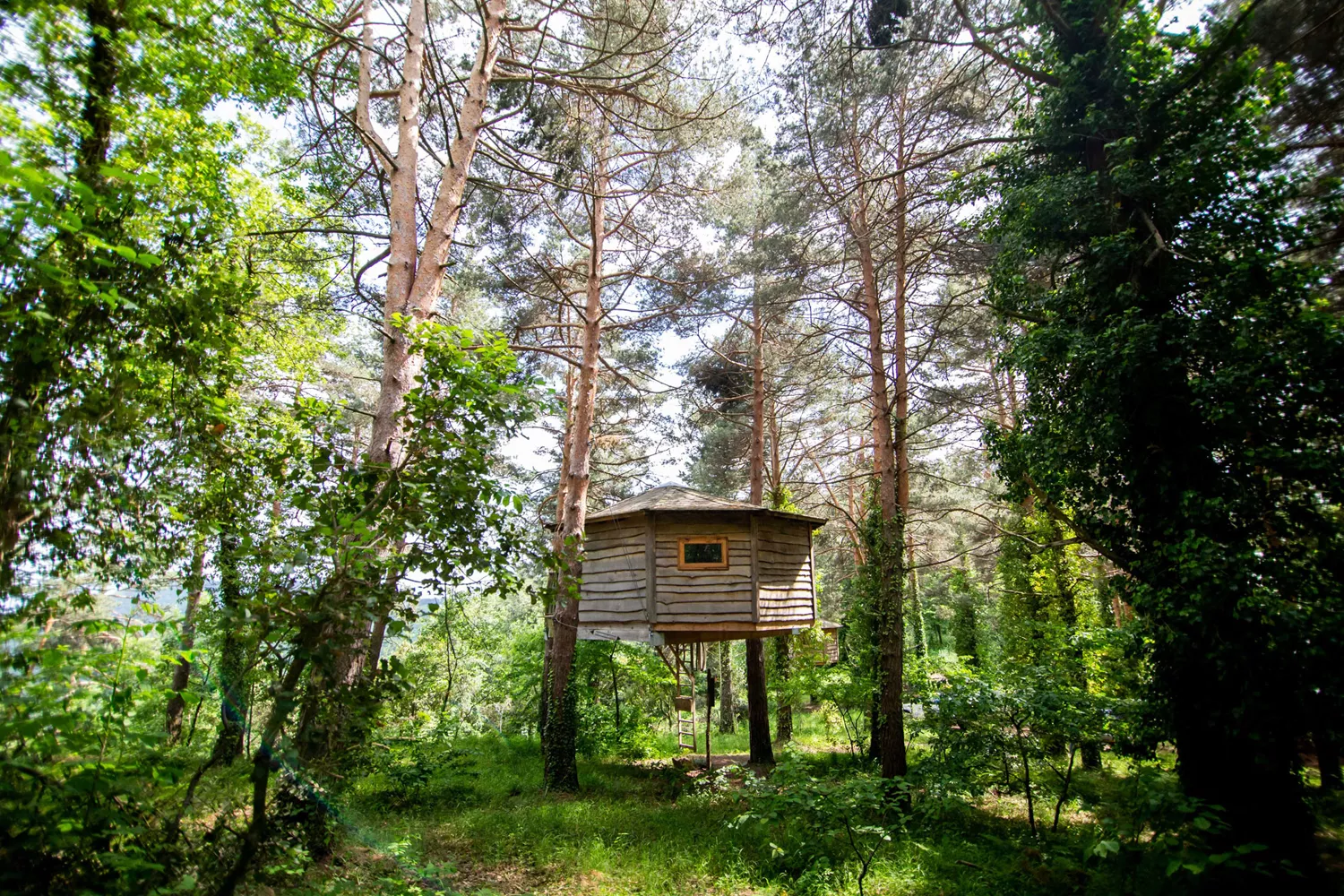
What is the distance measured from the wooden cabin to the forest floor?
256cm

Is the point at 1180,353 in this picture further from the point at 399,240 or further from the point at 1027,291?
the point at 399,240

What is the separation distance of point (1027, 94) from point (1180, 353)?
4466mm

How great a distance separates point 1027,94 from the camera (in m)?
8.57

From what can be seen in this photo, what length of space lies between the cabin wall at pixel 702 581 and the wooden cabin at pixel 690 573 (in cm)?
2

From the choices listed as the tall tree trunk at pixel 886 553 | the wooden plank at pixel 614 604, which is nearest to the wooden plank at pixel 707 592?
the wooden plank at pixel 614 604

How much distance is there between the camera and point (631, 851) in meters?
7.27

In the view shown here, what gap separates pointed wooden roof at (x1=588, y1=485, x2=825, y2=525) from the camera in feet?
34.6

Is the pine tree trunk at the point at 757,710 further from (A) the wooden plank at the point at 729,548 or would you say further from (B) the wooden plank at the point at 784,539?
(A) the wooden plank at the point at 729,548

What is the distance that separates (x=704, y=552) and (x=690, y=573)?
0.44m

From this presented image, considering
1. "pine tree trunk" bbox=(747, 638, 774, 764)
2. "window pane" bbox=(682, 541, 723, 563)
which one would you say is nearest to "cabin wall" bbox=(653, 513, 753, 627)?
"window pane" bbox=(682, 541, 723, 563)

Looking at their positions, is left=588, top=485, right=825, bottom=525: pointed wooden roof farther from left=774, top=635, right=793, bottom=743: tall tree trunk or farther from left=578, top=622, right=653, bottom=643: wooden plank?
left=774, top=635, right=793, bottom=743: tall tree trunk

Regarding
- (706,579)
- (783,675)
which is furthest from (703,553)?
(783,675)

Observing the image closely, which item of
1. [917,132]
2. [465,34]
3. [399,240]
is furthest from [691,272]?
[399,240]

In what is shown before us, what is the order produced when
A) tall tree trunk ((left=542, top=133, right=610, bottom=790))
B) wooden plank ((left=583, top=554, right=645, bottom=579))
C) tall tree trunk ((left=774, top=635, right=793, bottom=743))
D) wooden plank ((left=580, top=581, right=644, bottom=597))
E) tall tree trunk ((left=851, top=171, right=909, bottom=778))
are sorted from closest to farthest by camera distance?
tall tree trunk ((left=851, top=171, right=909, bottom=778))
tall tree trunk ((left=542, top=133, right=610, bottom=790))
wooden plank ((left=580, top=581, right=644, bottom=597))
wooden plank ((left=583, top=554, right=645, bottom=579))
tall tree trunk ((left=774, top=635, right=793, bottom=743))
